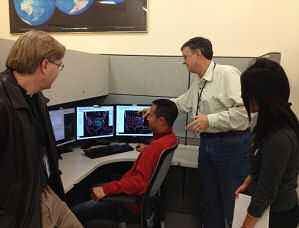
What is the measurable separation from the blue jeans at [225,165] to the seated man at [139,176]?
1.12 feet

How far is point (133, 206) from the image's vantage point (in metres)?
Answer: 1.67

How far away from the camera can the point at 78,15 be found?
9.23ft

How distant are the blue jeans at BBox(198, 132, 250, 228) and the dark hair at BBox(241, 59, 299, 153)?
0.76 metres

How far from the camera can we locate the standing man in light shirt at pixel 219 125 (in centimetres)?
172

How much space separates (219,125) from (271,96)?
0.72m

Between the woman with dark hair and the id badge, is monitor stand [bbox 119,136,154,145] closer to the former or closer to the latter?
the id badge

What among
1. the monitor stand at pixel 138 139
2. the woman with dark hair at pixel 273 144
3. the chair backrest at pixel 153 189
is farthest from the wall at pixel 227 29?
the woman with dark hair at pixel 273 144

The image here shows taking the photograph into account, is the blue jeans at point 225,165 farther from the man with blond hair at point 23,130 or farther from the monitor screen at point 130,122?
the man with blond hair at point 23,130

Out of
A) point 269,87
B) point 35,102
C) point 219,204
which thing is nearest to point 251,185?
point 269,87

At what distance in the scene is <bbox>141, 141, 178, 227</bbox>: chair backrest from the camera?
1508 mm

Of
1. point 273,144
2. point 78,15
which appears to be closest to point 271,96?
point 273,144

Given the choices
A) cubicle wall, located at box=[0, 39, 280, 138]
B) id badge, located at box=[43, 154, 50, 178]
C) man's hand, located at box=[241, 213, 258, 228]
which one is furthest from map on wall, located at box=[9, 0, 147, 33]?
man's hand, located at box=[241, 213, 258, 228]

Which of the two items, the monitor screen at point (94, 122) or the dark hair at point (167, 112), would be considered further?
the monitor screen at point (94, 122)

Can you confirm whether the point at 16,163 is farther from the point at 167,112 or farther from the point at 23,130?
the point at 167,112
